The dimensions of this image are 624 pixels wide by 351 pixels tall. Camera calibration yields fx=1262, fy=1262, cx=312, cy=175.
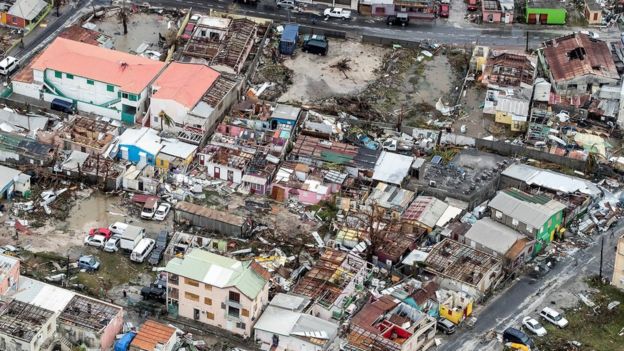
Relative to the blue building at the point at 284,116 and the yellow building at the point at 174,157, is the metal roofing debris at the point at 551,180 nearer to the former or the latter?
the blue building at the point at 284,116

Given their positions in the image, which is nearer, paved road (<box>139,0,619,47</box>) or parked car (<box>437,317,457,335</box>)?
parked car (<box>437,317,457,335</box>)

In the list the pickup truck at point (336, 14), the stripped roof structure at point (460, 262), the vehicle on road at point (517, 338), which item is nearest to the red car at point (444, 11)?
the pickup truck at point (336, 14)

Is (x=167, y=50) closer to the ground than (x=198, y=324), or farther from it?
farther from it

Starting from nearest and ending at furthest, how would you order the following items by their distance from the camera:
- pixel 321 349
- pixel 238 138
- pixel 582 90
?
pixel 321 349, pixel 238 138, pixel 582 90

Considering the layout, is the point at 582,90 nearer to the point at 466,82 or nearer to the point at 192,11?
the point at 466,82

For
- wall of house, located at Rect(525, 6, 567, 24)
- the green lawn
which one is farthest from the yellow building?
wall of house, located at Rect(525, 6, 567, 24)

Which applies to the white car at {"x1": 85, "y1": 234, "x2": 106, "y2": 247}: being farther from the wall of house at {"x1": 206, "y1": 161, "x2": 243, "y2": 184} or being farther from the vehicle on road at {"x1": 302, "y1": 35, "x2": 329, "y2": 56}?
the vehicle on road at {"x1": 302, "y1": 35, "x2": 329, "y2": 56}

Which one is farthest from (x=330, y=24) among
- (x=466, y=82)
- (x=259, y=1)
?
(x=466, y=82)

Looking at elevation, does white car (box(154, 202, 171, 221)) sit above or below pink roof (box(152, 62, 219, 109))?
below

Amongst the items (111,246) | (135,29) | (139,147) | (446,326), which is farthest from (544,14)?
(111,246)
